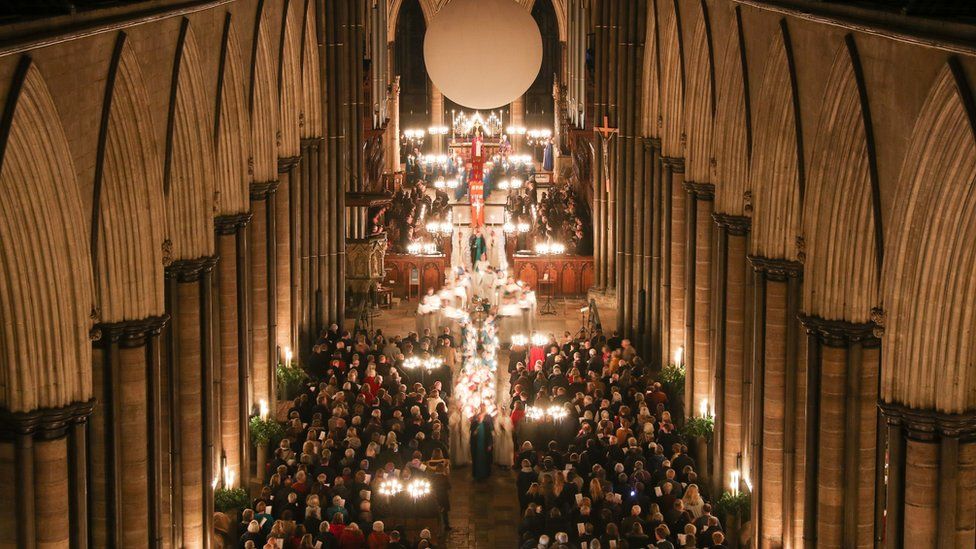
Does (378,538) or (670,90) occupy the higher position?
(670,90)

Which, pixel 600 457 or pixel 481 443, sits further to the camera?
pixel 481 443

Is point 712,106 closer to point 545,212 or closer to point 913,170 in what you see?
point 913,170

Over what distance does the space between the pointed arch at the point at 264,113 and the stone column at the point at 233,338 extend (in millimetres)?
2338

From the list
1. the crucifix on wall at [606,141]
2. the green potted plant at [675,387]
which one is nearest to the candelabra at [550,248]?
the crucifix on wall at [606,141]

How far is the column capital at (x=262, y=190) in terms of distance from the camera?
2952 centimetres

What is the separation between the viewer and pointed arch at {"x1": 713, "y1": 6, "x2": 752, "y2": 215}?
81.4 feet

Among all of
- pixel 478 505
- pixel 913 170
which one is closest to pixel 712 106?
pixel 478 505

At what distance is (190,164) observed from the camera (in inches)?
902

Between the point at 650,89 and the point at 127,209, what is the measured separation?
17667 mm

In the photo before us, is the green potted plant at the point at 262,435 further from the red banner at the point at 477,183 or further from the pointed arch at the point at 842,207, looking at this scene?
the red banner at the point at 477,183

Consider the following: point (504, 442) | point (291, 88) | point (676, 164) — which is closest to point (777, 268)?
point (504, 442)

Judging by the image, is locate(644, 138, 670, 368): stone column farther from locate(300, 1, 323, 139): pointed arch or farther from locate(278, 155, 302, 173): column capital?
locate(278, 155, 302, 173): column capital

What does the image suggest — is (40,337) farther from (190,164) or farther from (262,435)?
(262,435)

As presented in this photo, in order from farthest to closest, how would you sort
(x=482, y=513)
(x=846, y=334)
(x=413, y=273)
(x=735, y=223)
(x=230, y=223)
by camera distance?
(x=413, y=273) < (x=482, y=513) < (x=230, y=223) < (x=735, y=223) < (x=846, y=334)
